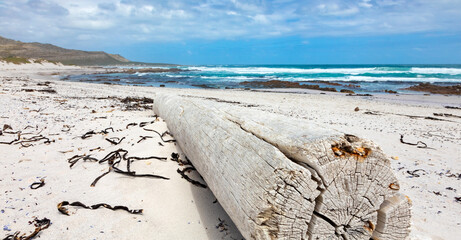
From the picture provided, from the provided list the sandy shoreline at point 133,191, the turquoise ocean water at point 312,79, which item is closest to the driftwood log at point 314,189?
the sandy shoreline at point 133,191

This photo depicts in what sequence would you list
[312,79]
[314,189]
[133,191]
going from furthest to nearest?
[312,79]
[133,191]
[314,189]

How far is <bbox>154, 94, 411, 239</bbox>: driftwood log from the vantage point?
1.56 metres

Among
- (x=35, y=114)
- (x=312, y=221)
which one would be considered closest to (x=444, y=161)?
(x=312, y=221)

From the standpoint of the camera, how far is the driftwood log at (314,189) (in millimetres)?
1558

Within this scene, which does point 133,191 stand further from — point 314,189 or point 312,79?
point 312,79

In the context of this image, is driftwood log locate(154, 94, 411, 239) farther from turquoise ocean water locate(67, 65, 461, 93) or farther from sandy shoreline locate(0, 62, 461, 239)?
turquoise ocean water locate(67, 65, 461, 93)

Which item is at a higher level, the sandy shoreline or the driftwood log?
the driftwood log

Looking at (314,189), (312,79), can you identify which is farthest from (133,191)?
(312,79)

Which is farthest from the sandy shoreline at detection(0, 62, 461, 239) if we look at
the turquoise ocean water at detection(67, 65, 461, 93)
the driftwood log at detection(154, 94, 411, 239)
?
the turquoise ocean water at detection(67, 65, 461, 93)

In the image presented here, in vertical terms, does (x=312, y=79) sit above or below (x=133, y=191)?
above

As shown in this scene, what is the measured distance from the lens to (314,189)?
1575mm

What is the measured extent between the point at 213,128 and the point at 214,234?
3.33 feet

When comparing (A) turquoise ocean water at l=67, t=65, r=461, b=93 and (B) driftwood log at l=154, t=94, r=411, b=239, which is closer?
(B) driftwood log at l=154, t=94, r=411, b=239

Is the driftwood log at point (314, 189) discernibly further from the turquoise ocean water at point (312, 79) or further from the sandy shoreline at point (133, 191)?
the turquoise ocean water at point (312, 79)
